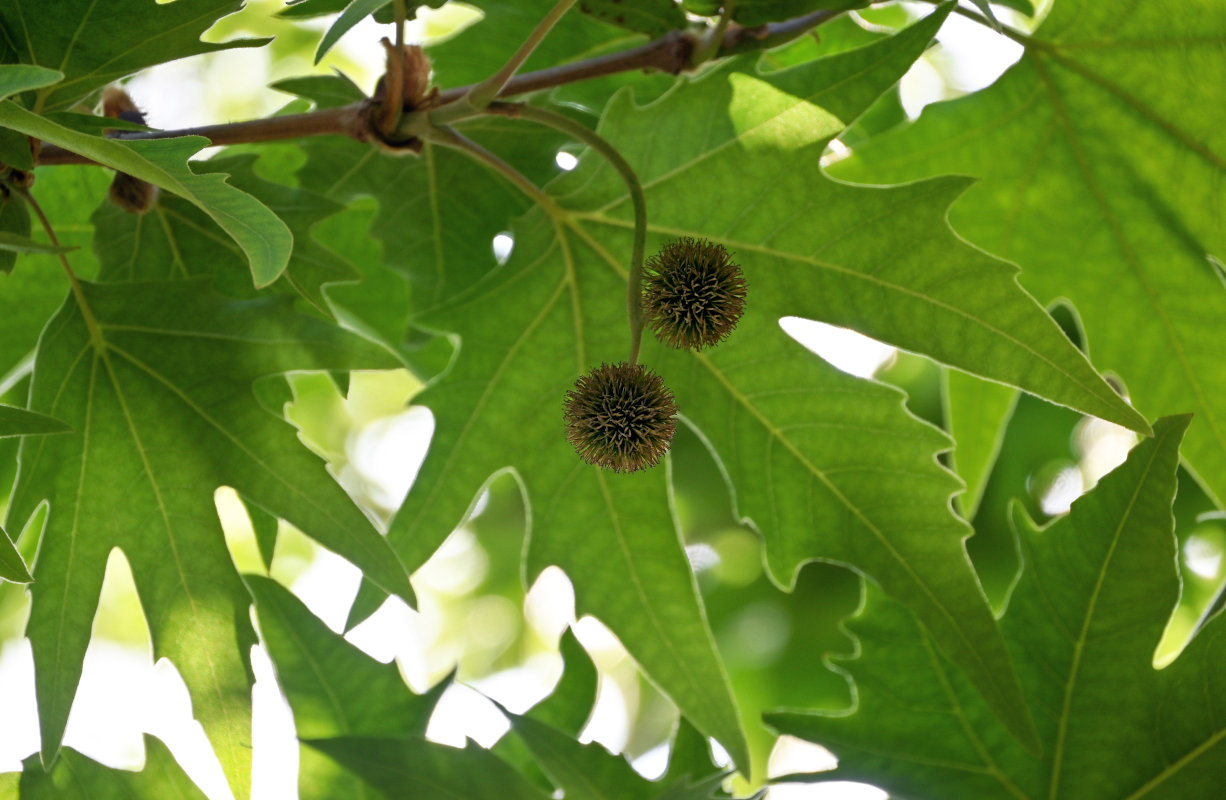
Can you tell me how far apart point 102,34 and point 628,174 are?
27.9 inches

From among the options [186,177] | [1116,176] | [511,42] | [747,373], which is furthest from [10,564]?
[1116,176]

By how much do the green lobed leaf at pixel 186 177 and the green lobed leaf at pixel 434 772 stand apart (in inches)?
29.3

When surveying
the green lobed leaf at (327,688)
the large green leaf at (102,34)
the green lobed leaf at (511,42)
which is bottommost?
the green lobed leaf at (327,688)

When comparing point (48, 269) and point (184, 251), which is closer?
point (184, 251)

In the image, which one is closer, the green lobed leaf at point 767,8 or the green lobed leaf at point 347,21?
the green lobed leaf at point 347,21

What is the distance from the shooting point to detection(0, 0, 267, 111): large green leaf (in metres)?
1.46

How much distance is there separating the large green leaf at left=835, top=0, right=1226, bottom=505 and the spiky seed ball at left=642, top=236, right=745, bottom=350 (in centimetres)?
49

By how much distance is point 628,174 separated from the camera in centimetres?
166

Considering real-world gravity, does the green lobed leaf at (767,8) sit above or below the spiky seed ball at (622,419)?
above

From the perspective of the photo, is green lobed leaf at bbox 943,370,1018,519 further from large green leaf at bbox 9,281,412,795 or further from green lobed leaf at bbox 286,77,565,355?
large green leaf at bbox 9,281,412,795

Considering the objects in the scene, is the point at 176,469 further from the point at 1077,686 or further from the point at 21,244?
the point at 1077,686

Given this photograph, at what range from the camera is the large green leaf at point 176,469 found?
1680 millimetres

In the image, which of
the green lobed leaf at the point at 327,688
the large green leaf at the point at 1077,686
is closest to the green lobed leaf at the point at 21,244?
the green lobed leaf at the point at 327,688

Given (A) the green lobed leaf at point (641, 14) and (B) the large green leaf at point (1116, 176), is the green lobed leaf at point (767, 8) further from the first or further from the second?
(B) the large green leaf at point (1116, 176)
